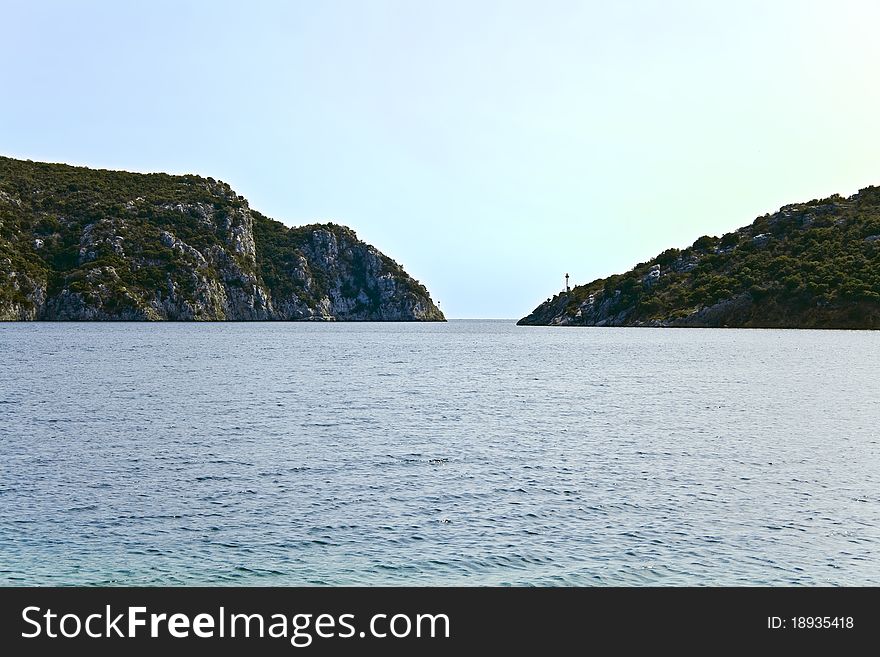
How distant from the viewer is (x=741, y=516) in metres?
31.2

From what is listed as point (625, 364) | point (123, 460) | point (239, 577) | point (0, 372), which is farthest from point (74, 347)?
point (239, 577)

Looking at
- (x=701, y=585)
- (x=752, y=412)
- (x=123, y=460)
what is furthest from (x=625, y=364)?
(x=701, y=585)

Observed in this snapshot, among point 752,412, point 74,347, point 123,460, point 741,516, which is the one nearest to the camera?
point 741,516

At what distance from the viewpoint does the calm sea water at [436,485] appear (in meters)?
25.6

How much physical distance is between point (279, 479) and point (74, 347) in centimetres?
12634

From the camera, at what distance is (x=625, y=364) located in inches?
4688

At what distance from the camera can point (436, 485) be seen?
3659cm

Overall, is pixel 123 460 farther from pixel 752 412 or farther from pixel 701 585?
pixel 752 412

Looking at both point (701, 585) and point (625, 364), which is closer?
point (701, 585)

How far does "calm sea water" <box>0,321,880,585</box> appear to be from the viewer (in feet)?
83.9
